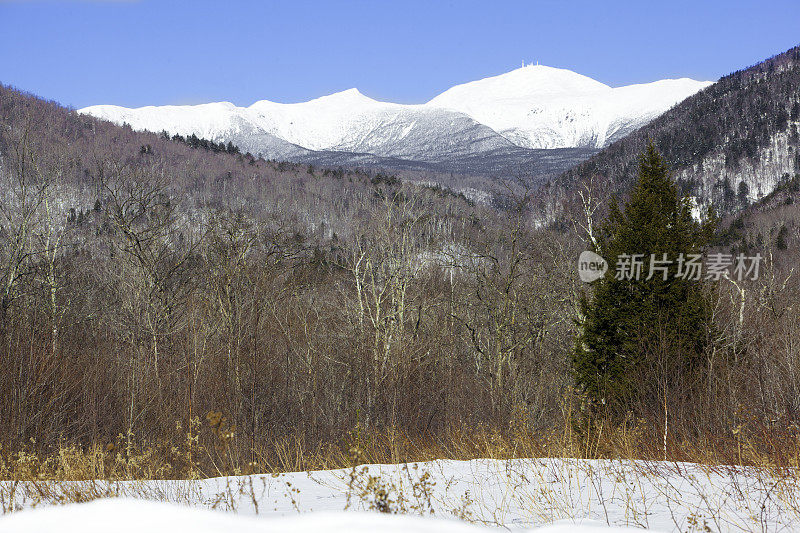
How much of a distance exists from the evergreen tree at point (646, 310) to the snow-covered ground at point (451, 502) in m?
8.87

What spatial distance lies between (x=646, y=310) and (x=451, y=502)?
12.6m

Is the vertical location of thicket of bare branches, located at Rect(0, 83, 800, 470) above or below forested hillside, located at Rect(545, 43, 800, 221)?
below

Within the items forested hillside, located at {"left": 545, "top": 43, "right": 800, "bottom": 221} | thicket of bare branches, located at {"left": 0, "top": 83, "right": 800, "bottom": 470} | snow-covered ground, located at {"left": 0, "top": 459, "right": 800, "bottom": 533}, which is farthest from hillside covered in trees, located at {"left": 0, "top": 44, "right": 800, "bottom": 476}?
forested hillside, located at {"left": 545, "top": 43, "right": 800, "bottom": 221}

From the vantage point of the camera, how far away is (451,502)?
5172 millimetres

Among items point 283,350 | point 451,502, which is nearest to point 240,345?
point 283,350

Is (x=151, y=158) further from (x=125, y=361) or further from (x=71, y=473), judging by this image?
(x=71, y=473)

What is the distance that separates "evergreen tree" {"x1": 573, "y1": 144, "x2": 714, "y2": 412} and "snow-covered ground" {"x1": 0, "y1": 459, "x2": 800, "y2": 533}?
29.1 ft

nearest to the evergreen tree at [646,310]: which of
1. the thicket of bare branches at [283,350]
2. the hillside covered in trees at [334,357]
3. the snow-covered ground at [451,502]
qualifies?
the hillside covered in trees at [334,357]

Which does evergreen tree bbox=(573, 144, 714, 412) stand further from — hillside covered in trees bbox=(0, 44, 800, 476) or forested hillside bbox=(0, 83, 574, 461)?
forested hillside bbox=(0, 83, 574, 461)

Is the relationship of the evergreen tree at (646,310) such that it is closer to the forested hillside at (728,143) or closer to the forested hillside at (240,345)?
the forested hillside at (240,345)

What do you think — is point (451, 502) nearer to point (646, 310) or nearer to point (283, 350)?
point (646, 310)

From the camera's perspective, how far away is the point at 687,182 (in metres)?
136

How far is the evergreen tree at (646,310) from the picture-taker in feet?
48.9

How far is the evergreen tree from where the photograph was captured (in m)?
14.9
